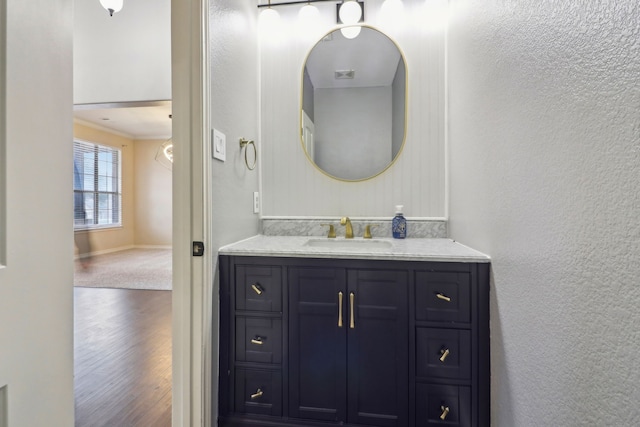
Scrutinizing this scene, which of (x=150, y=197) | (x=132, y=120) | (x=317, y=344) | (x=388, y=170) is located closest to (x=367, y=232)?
(x=388, y=170)

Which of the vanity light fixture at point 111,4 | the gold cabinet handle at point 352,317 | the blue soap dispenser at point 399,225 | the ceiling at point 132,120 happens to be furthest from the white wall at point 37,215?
the ceiling at point 132,120

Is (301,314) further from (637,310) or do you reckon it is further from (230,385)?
(637,310)

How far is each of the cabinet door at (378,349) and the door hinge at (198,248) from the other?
0.66 meters

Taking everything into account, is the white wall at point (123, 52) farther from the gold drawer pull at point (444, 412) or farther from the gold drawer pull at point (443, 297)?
the gold drawer pull at point (444, 412)

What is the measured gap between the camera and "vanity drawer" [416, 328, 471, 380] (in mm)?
1233

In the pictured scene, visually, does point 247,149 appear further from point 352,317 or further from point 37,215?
point 37,215

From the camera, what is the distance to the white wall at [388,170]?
180 cm

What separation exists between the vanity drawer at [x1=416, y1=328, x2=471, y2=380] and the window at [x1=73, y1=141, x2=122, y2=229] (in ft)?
21.5

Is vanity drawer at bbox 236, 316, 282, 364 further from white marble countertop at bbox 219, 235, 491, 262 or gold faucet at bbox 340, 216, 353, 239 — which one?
gold faucet at bbox 340, 216, 353, 239

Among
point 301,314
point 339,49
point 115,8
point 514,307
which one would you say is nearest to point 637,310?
point 514,307

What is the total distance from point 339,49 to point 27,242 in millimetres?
1863

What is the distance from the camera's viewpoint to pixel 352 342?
4.24 ft

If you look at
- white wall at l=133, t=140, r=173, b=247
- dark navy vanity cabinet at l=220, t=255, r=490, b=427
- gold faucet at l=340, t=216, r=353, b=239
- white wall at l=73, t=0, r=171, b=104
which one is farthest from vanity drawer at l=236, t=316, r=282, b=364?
white wall at l=133, t=140, r=173, b=247

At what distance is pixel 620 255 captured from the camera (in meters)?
0.59
